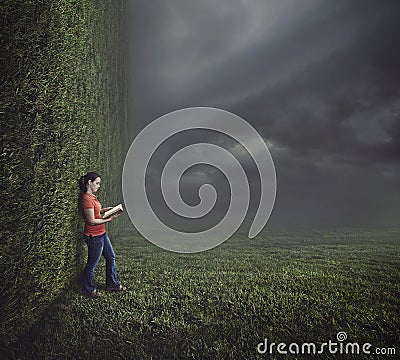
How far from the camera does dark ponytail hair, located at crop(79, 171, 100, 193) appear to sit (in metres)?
4.22

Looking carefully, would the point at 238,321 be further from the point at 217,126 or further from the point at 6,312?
the point at 217,126

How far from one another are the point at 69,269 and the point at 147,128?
7.74 m

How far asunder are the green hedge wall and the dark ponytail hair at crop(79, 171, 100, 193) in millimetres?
98

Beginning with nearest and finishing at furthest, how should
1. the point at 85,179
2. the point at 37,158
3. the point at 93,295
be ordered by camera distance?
1. the point at 37,158
2. the point at 93,295
3. the point at 85,179

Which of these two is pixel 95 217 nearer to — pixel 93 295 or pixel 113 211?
pixel 113 211

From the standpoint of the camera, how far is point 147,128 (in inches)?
444

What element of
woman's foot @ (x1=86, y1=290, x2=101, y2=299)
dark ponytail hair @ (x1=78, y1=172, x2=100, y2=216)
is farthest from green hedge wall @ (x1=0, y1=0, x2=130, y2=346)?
woman's foot @ (x1=86, y1=290, x2=101, y2=299)

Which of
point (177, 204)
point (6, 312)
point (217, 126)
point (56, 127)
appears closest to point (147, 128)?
point (217, 126)

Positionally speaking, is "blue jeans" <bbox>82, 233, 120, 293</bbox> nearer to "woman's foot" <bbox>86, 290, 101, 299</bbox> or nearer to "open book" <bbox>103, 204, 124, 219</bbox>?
"woman's foot" <bbox>86, 290, 101, 299</bbox>

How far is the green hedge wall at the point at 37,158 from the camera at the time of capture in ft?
11.3

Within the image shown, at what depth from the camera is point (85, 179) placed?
4.24 metres

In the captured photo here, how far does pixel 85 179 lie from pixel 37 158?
0.72 m

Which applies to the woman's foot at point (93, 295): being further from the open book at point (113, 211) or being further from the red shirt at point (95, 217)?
the open book at point (113, 211)

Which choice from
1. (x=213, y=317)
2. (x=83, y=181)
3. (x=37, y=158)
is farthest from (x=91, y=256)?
(x=213, y=317)
